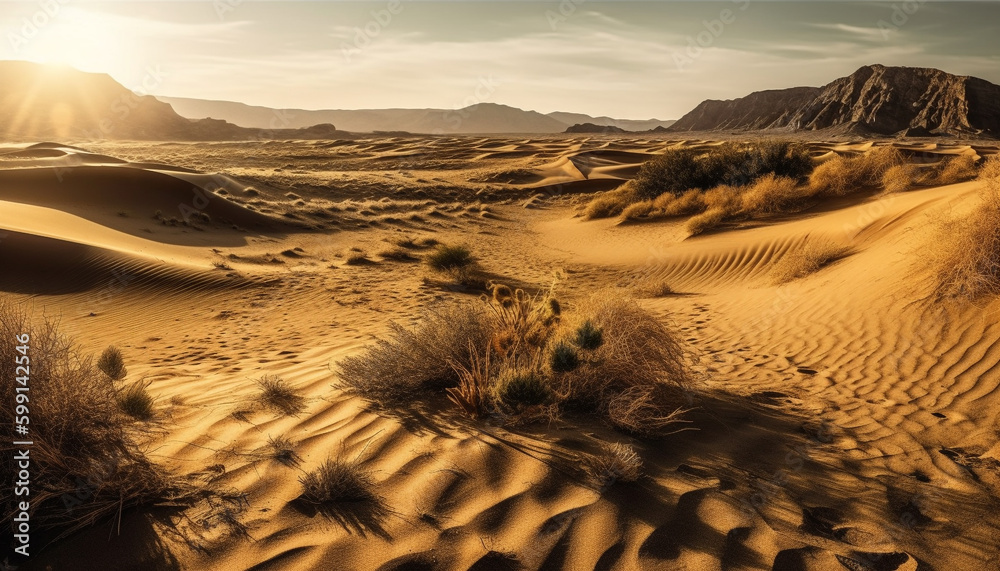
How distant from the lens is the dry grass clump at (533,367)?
12.7 ft

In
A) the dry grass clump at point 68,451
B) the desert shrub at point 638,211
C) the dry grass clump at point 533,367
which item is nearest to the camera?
the dry grass clump at point 68,451

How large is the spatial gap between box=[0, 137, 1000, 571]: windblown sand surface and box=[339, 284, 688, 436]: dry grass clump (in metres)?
0.20

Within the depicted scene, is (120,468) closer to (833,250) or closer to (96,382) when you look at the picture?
(96,382)

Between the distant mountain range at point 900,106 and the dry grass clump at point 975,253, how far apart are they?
3353 inches

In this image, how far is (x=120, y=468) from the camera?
285 centimetres

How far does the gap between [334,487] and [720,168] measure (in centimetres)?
1931

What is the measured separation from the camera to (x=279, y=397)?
4285mm

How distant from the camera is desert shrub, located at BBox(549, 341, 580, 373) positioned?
4.05 m

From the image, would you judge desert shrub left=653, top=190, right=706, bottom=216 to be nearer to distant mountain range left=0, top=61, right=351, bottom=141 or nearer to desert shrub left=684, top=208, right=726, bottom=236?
desert shrub left=684, top=208, right=726, bottom=236

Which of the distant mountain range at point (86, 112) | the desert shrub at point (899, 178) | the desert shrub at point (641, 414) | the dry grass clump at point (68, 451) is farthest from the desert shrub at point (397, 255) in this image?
the distant mountain range at point (86, 112)

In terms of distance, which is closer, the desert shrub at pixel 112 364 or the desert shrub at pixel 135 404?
the desert shrub at pixel 135 404

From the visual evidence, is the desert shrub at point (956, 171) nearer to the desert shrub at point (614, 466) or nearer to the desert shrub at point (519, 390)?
the desert shrub at point (519, 390)

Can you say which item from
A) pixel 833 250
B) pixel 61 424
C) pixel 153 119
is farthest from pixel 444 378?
pixel 153 119

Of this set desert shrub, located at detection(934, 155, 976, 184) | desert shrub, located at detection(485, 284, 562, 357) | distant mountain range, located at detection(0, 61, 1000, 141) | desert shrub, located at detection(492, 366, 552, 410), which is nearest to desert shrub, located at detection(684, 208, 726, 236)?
desert shrub, located at detection(934, 155, 976, 184)
